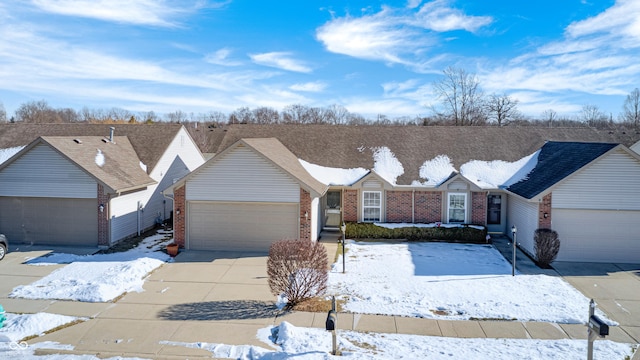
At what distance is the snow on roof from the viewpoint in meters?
21.1

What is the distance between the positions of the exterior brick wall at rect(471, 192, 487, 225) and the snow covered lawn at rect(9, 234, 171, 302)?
13966 mm

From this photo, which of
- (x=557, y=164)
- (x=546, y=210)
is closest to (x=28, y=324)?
(x=546, y=210)

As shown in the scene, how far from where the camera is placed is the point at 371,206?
21.3 meters

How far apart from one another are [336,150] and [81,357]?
16.8 meters

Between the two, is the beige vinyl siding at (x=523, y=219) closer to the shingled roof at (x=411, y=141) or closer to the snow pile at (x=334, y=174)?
the shingled roof at (x=411, y=141)

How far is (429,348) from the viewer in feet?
30.5

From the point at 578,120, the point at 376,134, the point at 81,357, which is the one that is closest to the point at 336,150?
the point at 376,134

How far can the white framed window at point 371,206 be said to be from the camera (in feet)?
69.8

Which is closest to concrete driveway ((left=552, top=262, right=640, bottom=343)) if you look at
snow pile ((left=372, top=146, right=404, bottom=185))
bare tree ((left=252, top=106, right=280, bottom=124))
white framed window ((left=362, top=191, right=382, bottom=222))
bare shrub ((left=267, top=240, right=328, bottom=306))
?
bare shrub ((left=267, top=240, right=328, bottom=306))

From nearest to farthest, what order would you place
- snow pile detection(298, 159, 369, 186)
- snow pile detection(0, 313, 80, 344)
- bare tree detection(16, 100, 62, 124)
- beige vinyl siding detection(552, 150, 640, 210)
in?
snow pile detection(0, 313, 80, 344) → beige vinyl siding detection(552, 150, 640, 210) → snow pile detection(298, 159, 369, 186) → bare tree detection(16, 100, 62, 124)

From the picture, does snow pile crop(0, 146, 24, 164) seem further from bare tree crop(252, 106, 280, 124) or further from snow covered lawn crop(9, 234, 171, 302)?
bare tree crop(252, 106, 280, 124)

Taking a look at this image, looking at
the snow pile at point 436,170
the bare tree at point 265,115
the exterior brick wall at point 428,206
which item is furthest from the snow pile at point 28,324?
the bare tree at point 265,115

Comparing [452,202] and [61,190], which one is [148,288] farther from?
[452,202]

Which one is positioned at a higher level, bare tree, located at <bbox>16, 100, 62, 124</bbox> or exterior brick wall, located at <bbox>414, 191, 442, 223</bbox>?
bare tree, located at <bbox>16, 100, 62, 124</bbox>
